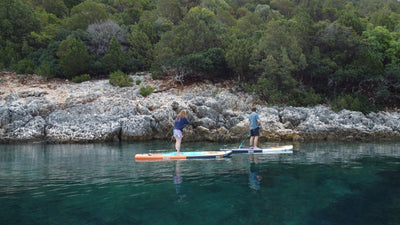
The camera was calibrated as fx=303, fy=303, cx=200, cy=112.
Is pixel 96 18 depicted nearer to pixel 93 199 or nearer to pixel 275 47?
pixel 275 47

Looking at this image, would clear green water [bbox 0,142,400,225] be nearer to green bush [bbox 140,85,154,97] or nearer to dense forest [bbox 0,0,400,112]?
green bush [bbox 140,85,154,97]

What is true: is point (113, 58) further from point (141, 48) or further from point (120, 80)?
point (141, 48)

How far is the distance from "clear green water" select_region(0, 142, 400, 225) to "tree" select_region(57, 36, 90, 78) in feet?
99.2

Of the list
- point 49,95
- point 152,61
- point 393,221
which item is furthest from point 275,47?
point 393,221

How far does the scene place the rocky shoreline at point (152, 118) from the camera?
92.7ft

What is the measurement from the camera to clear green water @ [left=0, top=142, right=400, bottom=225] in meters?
6.31

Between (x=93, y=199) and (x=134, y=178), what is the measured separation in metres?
2.69

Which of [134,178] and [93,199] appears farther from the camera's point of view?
[134,178]

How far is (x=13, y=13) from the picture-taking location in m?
44.1

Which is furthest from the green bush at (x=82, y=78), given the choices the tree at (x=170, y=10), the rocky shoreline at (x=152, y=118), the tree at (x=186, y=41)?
the tree at (x=170, y=10)

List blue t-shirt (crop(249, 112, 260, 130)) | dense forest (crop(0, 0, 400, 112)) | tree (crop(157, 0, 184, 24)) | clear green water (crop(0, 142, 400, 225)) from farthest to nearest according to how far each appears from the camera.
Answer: tree (crop(157, 0, 184, 24))
dense forest (crop(0, 0, 400, 112))
blue t-shirt (crop(249, 112, 260, 130))
clear green water (crop(0, 142, 400, 225))

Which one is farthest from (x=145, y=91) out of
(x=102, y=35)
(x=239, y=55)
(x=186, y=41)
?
(x=102, y=35)

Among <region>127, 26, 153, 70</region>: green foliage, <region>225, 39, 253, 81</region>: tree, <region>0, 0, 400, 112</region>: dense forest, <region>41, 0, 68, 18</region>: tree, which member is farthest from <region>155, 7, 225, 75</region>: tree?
<region>41, 0, 68, 18</region>: tree

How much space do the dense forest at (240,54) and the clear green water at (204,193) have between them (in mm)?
25429
